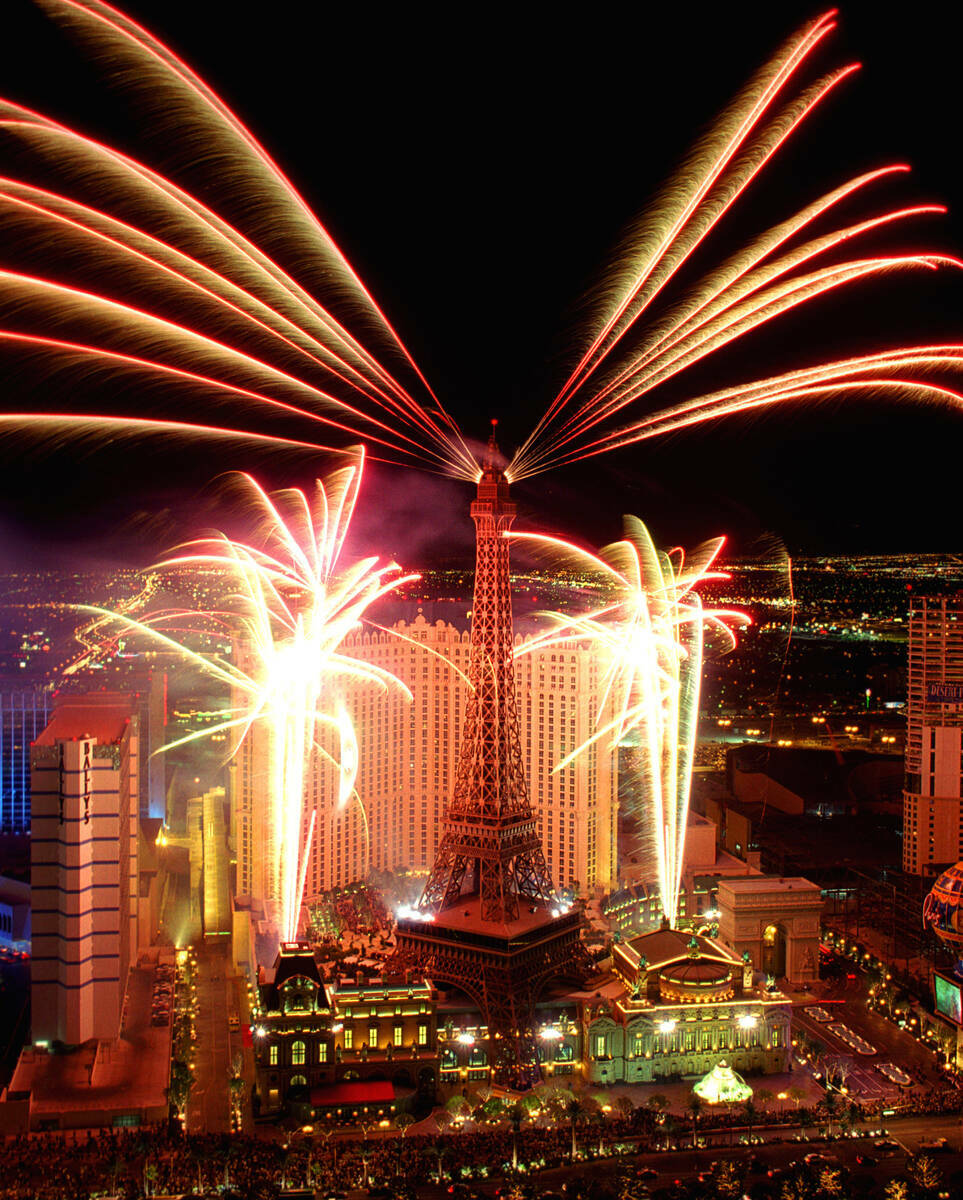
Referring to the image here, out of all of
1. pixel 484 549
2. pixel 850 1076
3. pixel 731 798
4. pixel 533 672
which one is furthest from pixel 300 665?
pixel 731 798

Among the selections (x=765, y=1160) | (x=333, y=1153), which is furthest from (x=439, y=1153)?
(x=765, y=1160)

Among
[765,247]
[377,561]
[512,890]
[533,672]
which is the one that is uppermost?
[765,247]

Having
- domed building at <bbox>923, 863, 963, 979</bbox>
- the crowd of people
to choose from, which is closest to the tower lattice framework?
the crowd of people

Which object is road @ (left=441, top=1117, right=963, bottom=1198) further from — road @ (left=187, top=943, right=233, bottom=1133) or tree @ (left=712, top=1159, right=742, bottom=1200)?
road @ (left=187, top=943, right=233, bottom=1133)

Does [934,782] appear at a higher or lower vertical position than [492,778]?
lower

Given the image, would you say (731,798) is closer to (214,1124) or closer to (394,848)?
(394,848)

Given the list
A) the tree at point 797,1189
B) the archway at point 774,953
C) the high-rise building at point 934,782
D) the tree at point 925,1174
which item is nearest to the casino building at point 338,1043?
the tree at point 797,1189

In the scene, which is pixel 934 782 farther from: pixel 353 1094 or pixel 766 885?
pixel 353 1094
